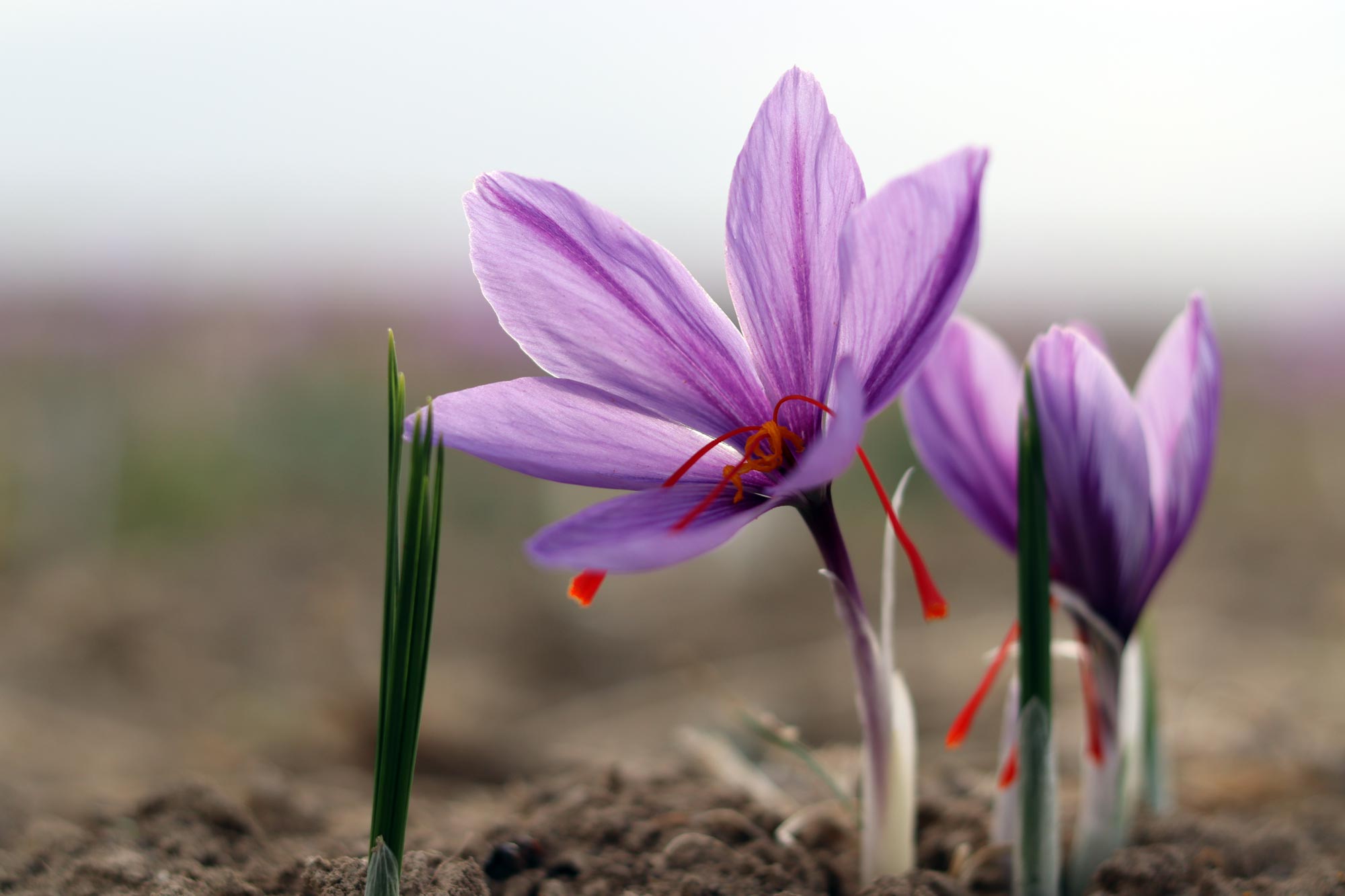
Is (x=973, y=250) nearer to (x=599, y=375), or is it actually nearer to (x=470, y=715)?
(x=599, y=375)

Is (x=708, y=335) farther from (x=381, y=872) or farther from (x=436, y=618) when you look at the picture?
(x=436, y=618)

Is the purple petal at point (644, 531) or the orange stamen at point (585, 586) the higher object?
the purple petal at point (644, 531)

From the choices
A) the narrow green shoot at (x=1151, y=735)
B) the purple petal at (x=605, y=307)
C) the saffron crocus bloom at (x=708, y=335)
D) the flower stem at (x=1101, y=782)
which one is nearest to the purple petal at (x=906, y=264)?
the saffron crocus bloom at (x=708, y=335)

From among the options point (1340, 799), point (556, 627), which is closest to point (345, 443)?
point (556, 627)

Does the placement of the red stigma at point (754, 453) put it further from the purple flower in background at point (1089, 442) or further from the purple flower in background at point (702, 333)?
the purple flower in background at point (1089, 442)

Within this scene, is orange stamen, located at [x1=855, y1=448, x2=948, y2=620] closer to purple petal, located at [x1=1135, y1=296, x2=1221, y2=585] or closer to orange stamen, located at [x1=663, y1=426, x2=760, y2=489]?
orange stamen, located at [x1=663, y1=426, x2=760, y2=489]

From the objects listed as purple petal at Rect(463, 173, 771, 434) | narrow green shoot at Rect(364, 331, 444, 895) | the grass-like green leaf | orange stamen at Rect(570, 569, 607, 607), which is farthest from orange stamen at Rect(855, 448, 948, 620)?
the grass-like green leaf

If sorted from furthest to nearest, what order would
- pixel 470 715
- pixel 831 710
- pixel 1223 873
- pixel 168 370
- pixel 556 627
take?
pixel 168 370
pixel 556 627
pixel 831 710
pixel 470 715
pixel 1223 873
